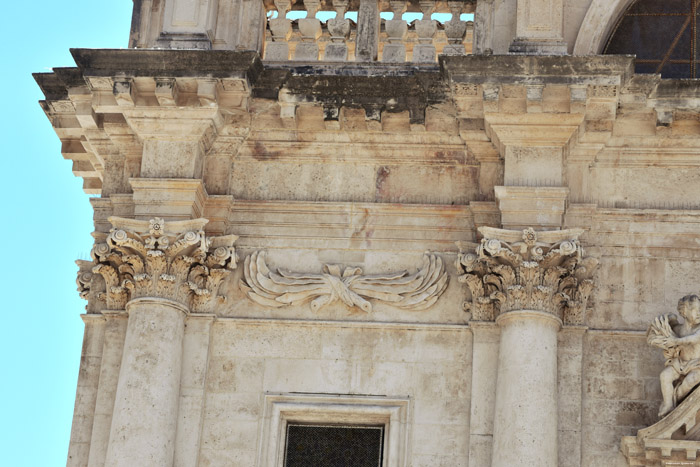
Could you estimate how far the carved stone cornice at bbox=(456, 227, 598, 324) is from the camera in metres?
17.3

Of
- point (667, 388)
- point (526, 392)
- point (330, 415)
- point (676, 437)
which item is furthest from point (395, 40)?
→ point (676, 437)

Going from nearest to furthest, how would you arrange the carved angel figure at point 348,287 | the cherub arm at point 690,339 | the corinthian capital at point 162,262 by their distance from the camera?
1. the cherub arm at point 690,339
2. the corinthian capital at point 162,262
3. the carved angel figure at point 348,287

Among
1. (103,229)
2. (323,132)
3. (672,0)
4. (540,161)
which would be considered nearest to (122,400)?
(103,229)

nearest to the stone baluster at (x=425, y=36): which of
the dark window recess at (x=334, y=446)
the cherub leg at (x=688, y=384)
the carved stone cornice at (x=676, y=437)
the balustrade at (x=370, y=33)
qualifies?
the balustrade at (x=370, y=33)

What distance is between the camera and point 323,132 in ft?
60.7

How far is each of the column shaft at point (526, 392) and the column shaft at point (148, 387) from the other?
3.24 m

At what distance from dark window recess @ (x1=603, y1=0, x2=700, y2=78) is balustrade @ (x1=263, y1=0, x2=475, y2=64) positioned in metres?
1.78

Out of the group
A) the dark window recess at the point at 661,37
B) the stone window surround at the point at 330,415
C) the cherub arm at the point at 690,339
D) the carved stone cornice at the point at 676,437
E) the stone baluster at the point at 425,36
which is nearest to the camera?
the carved stone cornice at the point at 676,437

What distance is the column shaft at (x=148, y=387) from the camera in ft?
55.8

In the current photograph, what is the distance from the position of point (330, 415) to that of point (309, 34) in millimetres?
4294

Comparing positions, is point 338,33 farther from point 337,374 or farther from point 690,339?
point 690,339

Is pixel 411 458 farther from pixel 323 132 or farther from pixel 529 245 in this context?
pixel 323 132

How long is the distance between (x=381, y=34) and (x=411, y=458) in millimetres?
4768

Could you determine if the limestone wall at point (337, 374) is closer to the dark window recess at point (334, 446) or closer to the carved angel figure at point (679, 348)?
the dark window recess at point (334, 446)
